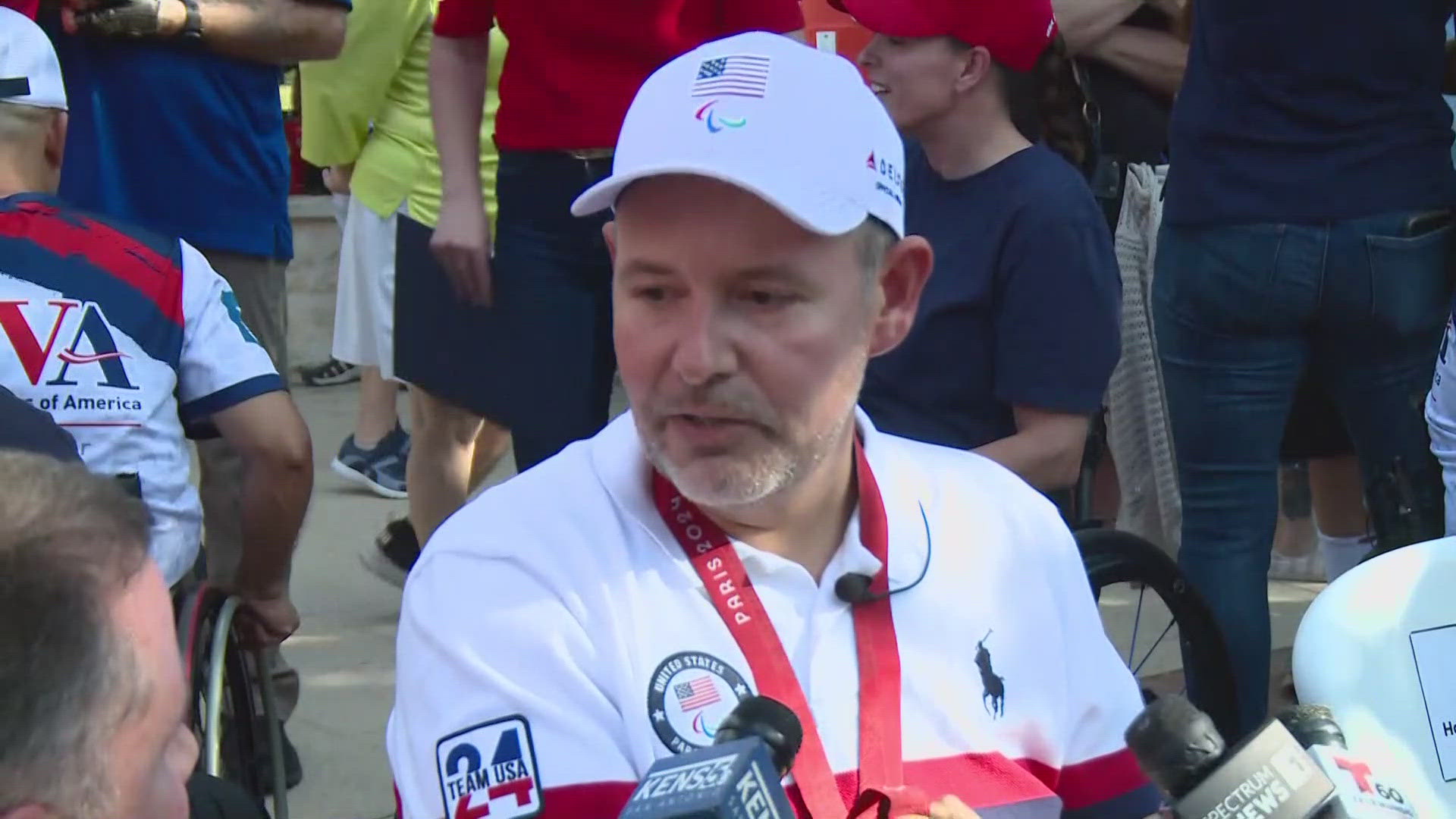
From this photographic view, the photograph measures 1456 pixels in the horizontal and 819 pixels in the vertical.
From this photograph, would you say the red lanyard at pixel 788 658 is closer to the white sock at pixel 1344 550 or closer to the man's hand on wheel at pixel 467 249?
the man's hand on wheel at pixel 467 249

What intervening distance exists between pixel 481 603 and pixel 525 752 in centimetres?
16

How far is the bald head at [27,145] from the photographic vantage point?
3080mm

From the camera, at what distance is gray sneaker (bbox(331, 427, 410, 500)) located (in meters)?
6.79

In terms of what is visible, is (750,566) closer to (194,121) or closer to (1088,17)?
(194,121)

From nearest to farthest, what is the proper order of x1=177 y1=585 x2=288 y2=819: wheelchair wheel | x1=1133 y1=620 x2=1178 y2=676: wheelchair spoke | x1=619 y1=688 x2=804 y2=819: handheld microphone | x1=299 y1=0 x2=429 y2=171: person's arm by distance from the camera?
x1=619 y1=688 x2=804 y2=819: handheld microphone < x1=177 y1=585 x2=288 y2=819: wheelchair wheel < x1=1133 y1=620 x2=1178 y2=676: wheelchair spoke < x1=299 y1=0 x2=429 y2=171: person's arm

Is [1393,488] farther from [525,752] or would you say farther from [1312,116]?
[525,752]

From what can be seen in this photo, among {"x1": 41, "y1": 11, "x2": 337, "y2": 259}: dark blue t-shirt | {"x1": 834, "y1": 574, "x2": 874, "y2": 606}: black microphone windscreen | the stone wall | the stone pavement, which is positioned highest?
{"x1": 834, "y1": 574, "x2": 874, "y2": 606}: black microphone windscreen

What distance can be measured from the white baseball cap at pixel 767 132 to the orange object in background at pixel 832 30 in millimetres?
3555

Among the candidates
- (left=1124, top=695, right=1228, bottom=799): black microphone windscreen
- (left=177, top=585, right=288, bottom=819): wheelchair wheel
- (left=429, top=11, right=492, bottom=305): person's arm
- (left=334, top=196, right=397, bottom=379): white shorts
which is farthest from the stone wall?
(left=1124, top=695, right=1228, bottom=799): black microphone windscreen

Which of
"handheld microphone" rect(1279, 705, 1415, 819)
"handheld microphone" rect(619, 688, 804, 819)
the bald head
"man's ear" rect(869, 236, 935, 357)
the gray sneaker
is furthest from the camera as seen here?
the gray sneaker

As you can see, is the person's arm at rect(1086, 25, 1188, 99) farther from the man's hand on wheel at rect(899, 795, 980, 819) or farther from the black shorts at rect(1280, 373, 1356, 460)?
the man's hand on wheel at rect(899, 795, 980, 819)

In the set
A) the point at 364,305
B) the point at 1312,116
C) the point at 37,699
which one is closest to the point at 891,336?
the point at 37,699

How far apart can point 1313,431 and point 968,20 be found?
1364 millimetres

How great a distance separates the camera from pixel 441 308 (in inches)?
159
